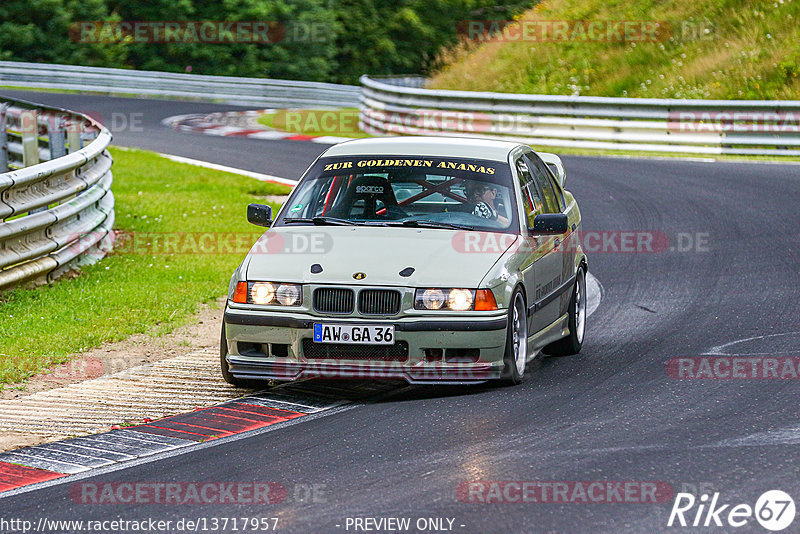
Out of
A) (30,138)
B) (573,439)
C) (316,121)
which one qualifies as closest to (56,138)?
(30,138)

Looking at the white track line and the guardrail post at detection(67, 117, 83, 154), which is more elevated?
the guardrail post at detection(67, 117, 83, 154)

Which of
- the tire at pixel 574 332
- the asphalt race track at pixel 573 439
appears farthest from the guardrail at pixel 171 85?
the tire at pixel 574 332

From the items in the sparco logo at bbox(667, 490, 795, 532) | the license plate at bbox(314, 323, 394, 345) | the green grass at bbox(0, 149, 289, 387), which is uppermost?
the sparco logo at bbox(667, 490, 795, 532)

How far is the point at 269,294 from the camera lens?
25.9 ft

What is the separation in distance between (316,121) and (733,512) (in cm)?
2760

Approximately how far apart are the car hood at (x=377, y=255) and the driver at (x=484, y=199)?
245mm

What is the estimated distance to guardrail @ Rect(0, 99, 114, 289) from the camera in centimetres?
1059

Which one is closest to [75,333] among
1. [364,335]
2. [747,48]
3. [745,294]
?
[364,335]

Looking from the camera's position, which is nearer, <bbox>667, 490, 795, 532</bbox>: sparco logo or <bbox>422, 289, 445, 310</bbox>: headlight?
<bbox>667, 490, 795, 532</bbox>: sparco logo

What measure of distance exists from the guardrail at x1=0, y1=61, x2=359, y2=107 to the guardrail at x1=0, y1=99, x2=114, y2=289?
22.2 metres

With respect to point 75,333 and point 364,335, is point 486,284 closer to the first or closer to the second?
point 364,335

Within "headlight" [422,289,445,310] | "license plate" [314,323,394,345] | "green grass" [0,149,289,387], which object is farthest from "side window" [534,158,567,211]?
"green grass" [0,149,289,387]

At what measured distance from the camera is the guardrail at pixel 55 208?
10586 mm

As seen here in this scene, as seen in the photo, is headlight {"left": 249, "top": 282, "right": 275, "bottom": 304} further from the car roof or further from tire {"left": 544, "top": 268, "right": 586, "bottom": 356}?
tire {"left": 544, "top": 268, "right": 586, "bottom": 356}
